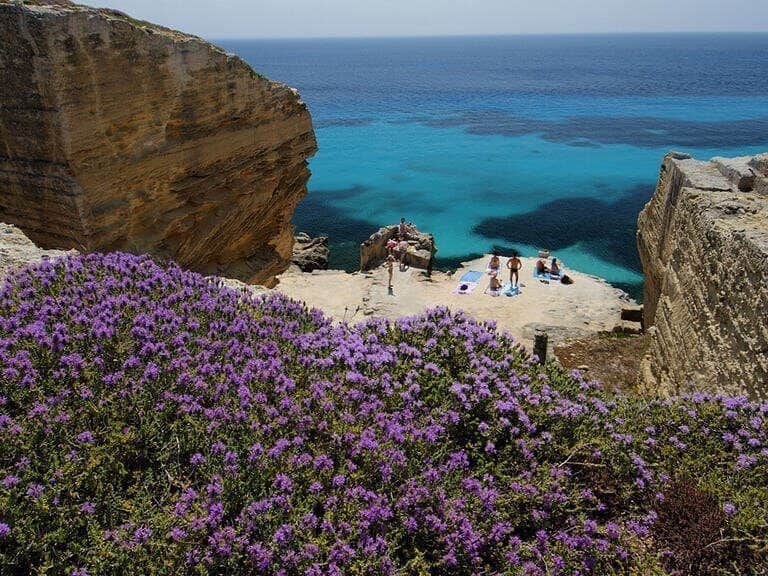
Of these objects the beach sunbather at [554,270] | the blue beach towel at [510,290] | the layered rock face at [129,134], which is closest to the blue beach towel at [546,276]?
the beach sunbather at [554,270]

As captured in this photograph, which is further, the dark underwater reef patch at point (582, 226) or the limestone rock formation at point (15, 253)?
the dark underwater reef patch at point (582, 226)

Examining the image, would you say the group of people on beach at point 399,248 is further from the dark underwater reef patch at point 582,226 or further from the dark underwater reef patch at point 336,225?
the dark underwater reef patch at point 582,226

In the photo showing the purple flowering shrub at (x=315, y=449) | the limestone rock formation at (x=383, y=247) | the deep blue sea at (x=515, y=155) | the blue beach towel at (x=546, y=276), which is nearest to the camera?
the purple flowering shrub at (x=315, y=449)

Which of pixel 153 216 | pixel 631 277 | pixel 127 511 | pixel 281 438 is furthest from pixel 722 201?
pixel 631 277

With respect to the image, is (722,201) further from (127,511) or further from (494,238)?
(494,238)

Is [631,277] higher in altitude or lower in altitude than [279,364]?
lower

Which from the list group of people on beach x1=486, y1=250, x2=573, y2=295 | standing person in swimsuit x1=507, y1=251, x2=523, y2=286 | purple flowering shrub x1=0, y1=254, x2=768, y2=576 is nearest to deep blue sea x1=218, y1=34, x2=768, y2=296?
group of people on beach x1=486, y1=250, x2=573, y2=295
